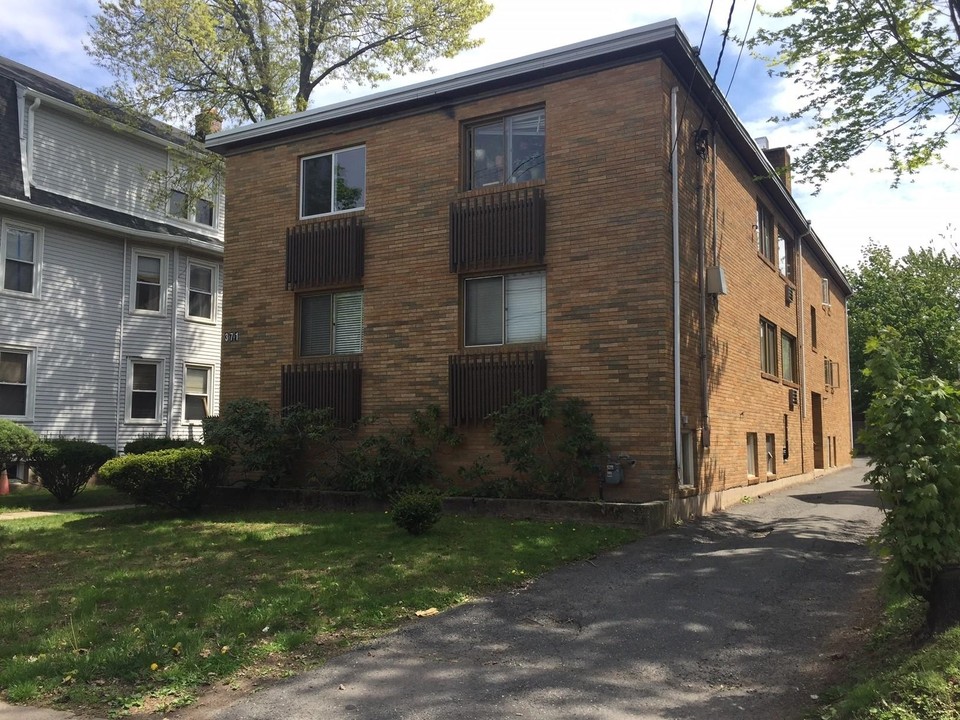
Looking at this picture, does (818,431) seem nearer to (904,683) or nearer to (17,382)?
(904,683)

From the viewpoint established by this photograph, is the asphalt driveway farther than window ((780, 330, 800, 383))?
No

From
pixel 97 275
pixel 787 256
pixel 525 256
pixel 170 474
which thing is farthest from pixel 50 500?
pixel 787 256

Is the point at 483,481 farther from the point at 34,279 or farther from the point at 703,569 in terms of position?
the point at 34,279

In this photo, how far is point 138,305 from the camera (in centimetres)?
2089

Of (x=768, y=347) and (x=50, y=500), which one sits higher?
(x=768, y=347)

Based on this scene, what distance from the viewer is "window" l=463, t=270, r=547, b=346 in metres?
12.5

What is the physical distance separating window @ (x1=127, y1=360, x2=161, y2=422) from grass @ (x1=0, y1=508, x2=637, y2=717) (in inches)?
354

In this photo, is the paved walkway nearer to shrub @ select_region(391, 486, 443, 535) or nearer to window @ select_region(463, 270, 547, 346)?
shrub @ select_region(391, 486, 443, 535)

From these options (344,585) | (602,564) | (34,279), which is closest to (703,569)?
(602,564)

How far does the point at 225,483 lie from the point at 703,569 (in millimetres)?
9225

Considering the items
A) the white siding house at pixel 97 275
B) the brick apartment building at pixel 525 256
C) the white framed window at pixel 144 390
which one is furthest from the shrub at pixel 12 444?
the white framed window at pixel 144 390

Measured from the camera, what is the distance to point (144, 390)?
68.1ft

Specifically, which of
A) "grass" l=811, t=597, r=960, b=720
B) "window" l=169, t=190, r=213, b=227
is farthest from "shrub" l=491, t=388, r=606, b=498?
"window" l=169, t=190, r=213, b=227

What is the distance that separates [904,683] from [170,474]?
1022cm
